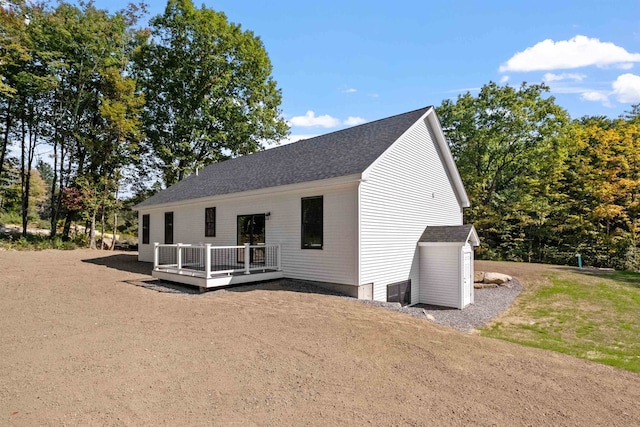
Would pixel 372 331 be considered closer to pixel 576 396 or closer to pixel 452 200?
pixel 576 396

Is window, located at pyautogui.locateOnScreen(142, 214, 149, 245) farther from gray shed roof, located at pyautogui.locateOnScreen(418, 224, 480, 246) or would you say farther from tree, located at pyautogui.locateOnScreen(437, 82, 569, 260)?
tree, located at pyautogui.locateOnScreen(437, 82, 569, 260)

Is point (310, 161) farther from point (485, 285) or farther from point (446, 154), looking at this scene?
point (485, 285)

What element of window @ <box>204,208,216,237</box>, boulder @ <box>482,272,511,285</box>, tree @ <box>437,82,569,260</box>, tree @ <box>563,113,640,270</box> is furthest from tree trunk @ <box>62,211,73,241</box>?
tree @ <box>563,113,640,270</box>

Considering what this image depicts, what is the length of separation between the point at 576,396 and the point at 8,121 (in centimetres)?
3274

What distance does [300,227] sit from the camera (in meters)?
10.2

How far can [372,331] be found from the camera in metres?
6.03

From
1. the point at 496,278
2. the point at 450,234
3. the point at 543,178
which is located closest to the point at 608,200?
the point at 543,178

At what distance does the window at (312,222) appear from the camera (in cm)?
980

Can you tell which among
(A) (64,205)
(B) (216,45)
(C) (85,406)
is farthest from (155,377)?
(B) (216,45)

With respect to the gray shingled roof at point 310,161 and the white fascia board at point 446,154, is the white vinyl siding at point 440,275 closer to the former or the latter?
the white fascia board at point 446,154

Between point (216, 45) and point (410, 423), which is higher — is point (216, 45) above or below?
above

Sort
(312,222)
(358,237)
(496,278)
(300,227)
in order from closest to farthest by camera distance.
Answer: (358,237), (312,222), (300,227), (496,278)

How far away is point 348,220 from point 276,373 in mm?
5375

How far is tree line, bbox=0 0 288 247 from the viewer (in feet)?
71.5
